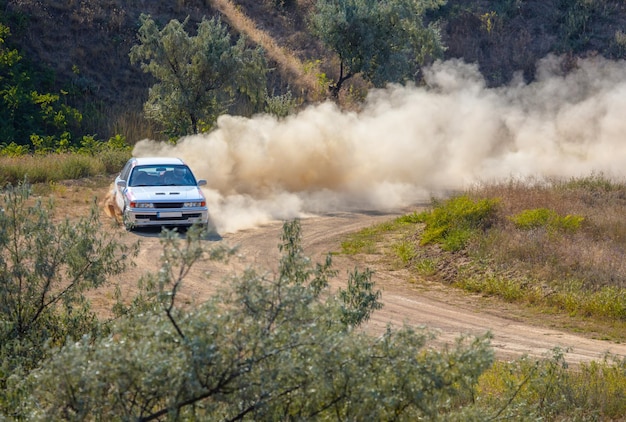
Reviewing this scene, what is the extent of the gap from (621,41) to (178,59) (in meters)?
29.6

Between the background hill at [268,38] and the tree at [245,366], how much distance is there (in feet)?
98.4

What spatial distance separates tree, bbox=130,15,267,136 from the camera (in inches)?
1154

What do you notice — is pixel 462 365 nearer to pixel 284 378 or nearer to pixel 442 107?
pixel 284 378

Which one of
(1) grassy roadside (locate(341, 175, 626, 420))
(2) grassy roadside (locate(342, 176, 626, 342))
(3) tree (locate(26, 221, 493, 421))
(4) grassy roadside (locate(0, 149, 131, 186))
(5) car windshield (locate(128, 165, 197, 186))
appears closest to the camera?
(3) tree (locate(26, 221, 493, 421))

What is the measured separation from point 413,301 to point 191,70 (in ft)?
52.9

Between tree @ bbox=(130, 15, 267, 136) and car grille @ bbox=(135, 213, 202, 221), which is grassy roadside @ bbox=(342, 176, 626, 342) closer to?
car grille @ bbox=(135, 213, 202, 221)

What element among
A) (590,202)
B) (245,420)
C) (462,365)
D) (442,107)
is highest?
(442,107)

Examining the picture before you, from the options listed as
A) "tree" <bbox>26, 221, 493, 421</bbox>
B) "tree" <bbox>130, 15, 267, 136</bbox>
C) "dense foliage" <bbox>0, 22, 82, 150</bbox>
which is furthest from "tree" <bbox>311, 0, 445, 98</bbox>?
"tree" <bbox>26, 221, 493, 421</bbox>

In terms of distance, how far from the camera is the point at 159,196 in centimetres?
2042

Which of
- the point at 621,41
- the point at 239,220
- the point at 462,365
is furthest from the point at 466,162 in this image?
the point at 462,365

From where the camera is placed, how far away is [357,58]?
37.9 meters

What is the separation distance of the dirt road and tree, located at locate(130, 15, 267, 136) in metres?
8.95

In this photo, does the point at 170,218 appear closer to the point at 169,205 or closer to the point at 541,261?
the point at 169,205

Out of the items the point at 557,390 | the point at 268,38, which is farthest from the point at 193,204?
the point at 268,38
